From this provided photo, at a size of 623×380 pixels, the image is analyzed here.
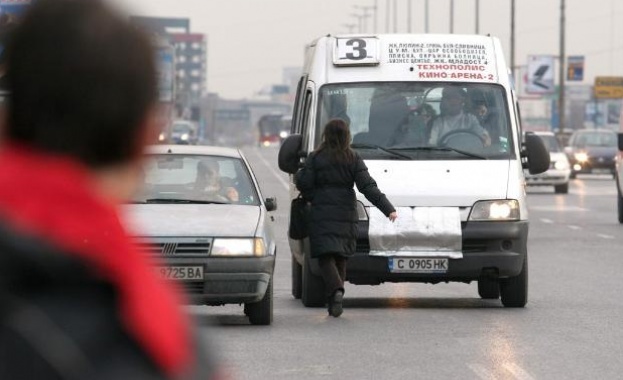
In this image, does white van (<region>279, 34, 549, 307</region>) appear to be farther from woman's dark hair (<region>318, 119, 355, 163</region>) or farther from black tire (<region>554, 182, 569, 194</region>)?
black tire (<region>554, 182, 569, 194</region>)

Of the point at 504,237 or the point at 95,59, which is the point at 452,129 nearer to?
the point at 504,237

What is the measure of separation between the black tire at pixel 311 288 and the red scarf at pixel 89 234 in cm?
1283

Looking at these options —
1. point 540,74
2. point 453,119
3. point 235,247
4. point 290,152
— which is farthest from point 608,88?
point 235,247

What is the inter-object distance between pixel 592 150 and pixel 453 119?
4626 cm

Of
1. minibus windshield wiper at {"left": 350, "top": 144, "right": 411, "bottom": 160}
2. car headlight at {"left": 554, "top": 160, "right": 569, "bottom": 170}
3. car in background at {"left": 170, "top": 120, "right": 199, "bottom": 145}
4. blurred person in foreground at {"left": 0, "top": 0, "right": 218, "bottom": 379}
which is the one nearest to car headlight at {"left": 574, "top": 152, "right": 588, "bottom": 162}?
car headlight at {"left": 554, "top": 160, "right": 569, "bottom": 170}

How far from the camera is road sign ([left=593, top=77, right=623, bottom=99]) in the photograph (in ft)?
446

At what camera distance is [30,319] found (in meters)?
1.73

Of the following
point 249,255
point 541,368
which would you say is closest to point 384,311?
point 249,255

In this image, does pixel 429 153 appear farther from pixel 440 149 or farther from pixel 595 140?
pixel 595 140

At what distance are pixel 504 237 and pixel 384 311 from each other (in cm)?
112

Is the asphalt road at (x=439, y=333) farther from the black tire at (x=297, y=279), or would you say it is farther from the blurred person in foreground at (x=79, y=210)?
the blurred person in foreground at (x=79, y=210)

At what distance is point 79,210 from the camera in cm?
183

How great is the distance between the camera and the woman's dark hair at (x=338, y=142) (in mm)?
13852

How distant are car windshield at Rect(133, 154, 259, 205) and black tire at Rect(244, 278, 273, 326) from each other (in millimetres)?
823
